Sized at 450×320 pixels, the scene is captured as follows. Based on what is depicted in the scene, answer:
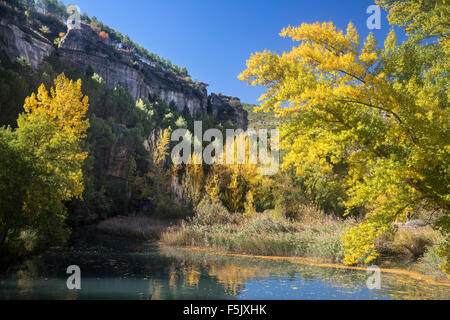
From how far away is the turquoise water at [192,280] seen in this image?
28.5 ft

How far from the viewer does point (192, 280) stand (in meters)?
10.8

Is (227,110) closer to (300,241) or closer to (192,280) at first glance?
(300,241)

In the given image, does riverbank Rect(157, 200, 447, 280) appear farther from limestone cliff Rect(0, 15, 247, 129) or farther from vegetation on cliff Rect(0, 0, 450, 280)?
limestone cliff Rect(0, 15, 247, 129)

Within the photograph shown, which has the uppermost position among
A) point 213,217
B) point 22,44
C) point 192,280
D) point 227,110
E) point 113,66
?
point 113,66

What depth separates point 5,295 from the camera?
7867mm

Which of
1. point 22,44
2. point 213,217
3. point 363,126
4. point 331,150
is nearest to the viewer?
point 363,126

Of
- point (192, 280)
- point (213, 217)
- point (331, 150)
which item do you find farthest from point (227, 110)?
point (331, 150)

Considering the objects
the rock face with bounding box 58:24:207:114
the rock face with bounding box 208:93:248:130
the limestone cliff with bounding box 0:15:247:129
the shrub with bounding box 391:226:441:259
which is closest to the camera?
the shrub with bounding box 391:226:441:259

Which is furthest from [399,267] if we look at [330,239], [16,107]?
[16,107]

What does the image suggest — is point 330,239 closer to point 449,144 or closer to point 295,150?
point 295,150

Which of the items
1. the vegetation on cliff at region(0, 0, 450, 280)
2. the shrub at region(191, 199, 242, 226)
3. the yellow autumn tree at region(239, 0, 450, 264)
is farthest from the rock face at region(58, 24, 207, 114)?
the yellow autumn tree at region(239, 0, 450, 264)

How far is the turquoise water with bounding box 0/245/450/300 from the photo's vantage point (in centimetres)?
868

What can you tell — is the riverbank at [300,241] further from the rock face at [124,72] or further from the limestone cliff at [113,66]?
the rock face at [124,72]
